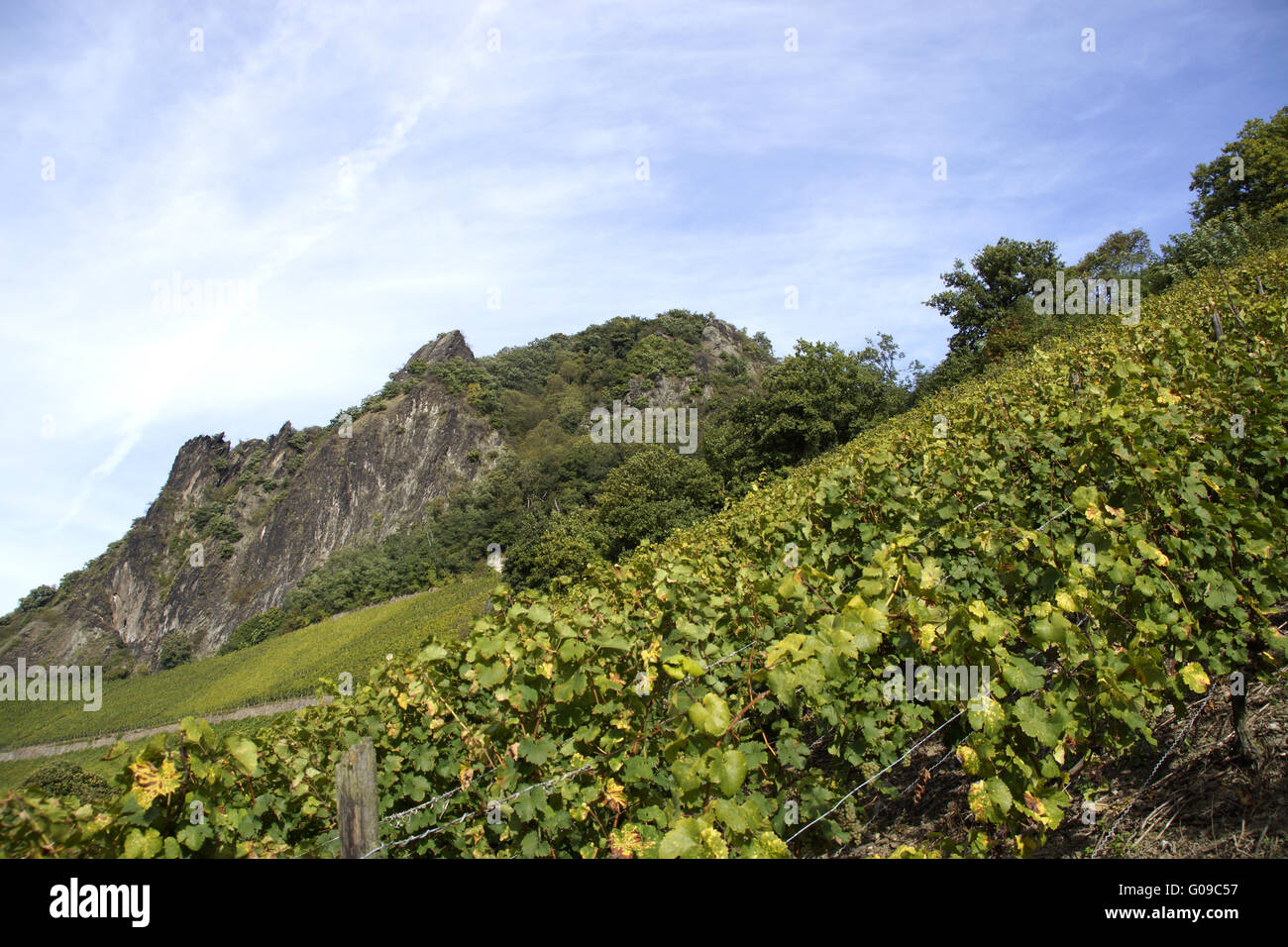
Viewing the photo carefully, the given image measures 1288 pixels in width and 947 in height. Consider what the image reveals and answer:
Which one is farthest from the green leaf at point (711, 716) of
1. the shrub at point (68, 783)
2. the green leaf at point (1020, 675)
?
the shrub at point (68, 783)

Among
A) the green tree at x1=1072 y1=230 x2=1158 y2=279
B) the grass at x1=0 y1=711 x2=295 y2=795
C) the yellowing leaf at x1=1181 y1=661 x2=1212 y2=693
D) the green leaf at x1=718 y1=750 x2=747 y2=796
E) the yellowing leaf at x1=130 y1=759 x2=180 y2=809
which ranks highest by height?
the green tree at x1=1072 y1=230 x2=1158 y2=279

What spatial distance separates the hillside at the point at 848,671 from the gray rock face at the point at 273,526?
86412mm

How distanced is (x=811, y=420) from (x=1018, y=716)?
28.8 m

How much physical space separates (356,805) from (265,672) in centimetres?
6587

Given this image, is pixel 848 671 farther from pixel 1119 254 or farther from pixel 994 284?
pixel 1119 254

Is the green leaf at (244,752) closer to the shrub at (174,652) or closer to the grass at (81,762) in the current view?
the grass at (81,762)

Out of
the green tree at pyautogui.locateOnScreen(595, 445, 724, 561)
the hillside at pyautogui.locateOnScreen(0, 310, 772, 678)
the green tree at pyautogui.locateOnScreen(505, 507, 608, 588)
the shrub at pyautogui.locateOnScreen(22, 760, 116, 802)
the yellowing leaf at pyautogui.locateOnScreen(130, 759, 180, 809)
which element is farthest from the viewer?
the hillside at pyautogui.locateOnScreen(0, 310, 772, 678)

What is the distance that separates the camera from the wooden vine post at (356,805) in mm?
2301

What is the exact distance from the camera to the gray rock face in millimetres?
89438

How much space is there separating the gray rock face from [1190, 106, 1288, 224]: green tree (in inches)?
2969

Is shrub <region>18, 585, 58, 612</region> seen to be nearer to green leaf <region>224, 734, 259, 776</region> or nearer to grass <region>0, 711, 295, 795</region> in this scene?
grass <region>0, 711, 295, 795</region>

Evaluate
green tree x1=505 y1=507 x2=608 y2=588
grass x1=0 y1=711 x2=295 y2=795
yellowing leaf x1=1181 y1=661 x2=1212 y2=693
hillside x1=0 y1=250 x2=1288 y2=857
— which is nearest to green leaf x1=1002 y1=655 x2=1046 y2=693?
hillside x1=0 y1=250 x2=1288 y2=857
